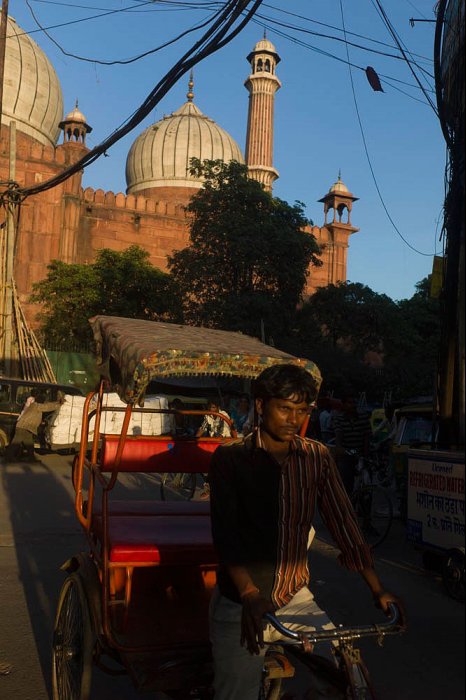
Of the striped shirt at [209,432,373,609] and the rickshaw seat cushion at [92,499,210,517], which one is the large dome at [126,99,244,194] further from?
the striped shirt at [209,432,373,609]

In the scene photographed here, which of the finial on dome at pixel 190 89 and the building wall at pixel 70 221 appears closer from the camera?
the building wall at pixel 70 221

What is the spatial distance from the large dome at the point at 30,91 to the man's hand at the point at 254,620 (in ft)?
129

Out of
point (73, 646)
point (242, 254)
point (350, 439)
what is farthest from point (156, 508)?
point (242, 254)

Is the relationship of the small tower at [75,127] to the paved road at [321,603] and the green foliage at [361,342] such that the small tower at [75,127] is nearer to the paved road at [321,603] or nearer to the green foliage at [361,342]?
the green foliage at [361,342]

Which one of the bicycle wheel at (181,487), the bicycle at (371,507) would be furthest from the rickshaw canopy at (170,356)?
the bicycle wheel at (181,487)

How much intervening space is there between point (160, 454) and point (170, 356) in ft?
2.25

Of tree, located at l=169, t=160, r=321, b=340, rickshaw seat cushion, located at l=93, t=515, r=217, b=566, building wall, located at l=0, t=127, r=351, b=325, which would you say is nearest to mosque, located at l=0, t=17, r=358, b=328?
building wall, located at l=0, t=127, r=351, b=325

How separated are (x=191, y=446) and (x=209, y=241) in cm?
1861

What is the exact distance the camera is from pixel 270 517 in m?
2.45

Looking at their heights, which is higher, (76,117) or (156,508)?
(76,117)

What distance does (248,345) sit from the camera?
17.3 feet

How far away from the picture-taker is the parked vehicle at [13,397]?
15602mm

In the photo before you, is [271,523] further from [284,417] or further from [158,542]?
[158,542]

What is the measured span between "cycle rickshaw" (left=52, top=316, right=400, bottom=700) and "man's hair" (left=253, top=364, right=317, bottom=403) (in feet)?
2.61
